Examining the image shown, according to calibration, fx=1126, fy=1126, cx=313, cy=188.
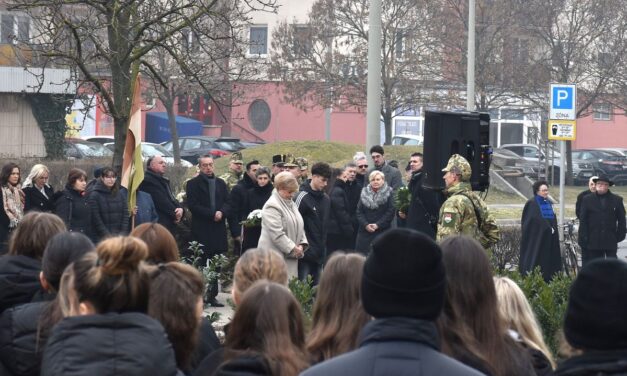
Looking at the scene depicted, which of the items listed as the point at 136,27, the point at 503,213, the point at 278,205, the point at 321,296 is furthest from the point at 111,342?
the point at 503,213

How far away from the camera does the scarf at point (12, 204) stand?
43.4ft

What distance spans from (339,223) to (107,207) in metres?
3.18

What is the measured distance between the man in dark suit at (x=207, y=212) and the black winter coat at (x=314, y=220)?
1.19 metres

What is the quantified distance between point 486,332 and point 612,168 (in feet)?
134

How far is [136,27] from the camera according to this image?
13.2 metres

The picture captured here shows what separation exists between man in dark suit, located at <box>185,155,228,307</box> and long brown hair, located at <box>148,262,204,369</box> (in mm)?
8792

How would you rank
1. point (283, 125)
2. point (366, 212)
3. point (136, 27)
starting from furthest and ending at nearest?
1. point (283, 125)
2. point (366, 212)
3. point (136, 27)

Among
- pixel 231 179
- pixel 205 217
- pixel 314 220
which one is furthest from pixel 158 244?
pixel 231 179

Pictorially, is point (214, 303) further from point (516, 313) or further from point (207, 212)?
point (516, 313)

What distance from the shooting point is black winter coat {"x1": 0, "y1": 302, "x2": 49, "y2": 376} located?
5.23 meters

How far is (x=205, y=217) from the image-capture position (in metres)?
13.8

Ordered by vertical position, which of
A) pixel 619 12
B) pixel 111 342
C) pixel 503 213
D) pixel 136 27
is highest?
pixel 619 12

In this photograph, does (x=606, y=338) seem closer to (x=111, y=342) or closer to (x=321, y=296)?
(x=321, y=296)

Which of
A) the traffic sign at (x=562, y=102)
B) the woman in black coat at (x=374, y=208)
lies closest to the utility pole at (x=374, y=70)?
the woman in black coat at (x=374, y=208)
